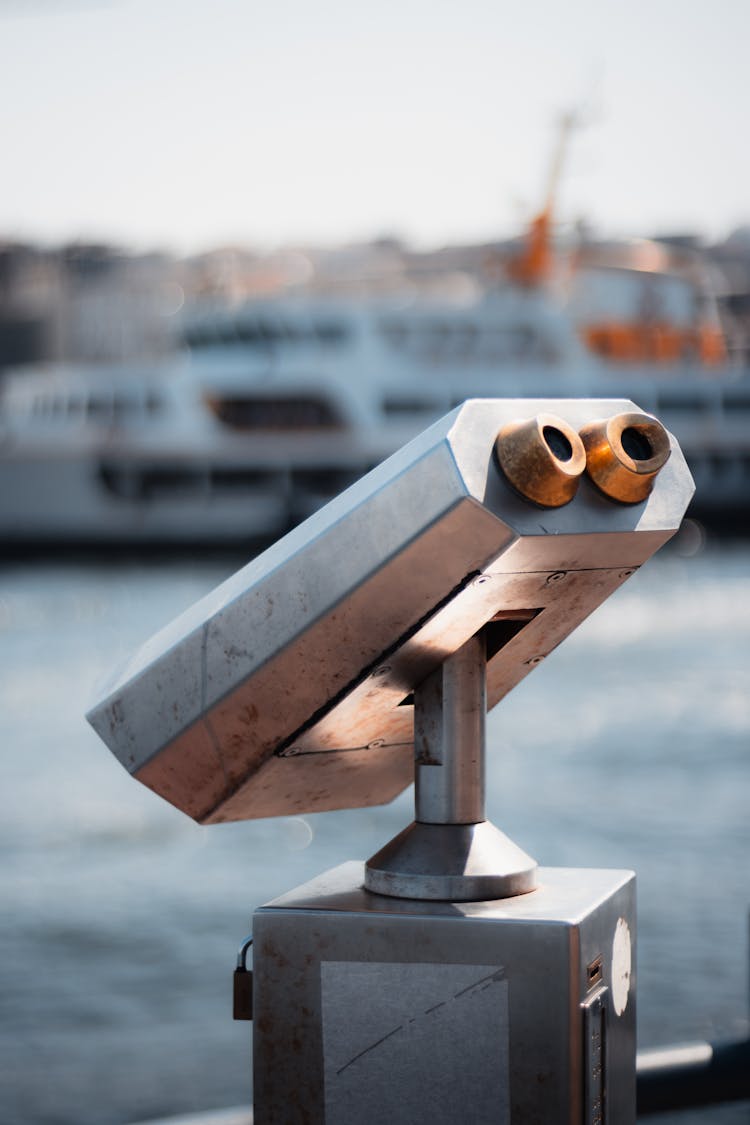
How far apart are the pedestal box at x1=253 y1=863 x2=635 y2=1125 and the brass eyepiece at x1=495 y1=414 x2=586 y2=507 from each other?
0.37m

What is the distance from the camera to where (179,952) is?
803 cm

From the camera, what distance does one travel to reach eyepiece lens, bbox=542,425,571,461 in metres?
1.34

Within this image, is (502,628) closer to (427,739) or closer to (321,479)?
(427,739)

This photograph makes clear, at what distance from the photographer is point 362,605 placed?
1.35m

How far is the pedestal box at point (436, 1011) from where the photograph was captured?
1.40 meters

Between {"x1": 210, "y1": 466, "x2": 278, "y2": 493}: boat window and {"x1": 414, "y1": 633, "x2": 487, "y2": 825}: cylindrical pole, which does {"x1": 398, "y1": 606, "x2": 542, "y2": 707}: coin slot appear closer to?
{"x1": 414, "y1": 633, "x2": 487, "y2": 825}: cylindrical pole

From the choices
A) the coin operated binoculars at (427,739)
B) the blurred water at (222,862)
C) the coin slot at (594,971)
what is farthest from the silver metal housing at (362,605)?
the blurred water at (222,862)

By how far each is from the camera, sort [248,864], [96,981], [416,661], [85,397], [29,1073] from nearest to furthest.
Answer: [416,661] < [29,1073] < [96,981] < [248,864] < [85,397]

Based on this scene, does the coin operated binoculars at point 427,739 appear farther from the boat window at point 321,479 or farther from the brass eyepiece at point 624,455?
the boat window at point 321,479

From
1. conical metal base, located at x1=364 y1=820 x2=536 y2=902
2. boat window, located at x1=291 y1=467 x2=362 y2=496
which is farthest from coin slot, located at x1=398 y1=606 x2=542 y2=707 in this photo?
boat window, located at x1=291 y1=467 x2=362 y2=496

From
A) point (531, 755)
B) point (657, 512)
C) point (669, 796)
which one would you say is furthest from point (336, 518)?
point (531, 755)

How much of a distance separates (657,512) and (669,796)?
11.7 meters

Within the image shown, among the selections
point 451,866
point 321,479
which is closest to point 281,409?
point 321,479

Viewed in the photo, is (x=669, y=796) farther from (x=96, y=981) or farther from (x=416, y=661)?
(x=416, y=661)
